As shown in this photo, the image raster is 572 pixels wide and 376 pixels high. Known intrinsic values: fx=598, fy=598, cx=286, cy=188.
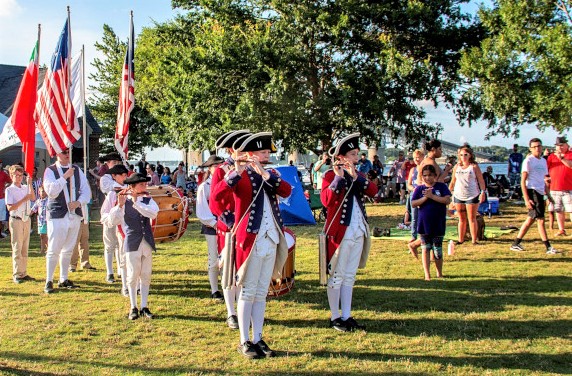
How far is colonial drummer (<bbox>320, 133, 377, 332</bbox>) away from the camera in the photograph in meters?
6.79

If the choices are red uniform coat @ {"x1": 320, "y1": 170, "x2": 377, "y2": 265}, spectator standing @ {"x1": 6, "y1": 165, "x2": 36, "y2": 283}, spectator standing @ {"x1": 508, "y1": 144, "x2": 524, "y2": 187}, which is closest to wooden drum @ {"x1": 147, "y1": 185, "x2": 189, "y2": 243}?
spectator standing @ {"x1": 6, "y1": 165, "x2": 36, "y2": 283}

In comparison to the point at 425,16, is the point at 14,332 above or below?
below

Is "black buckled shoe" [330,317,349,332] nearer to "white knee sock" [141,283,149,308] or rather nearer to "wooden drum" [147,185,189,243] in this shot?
"white knee sock" [141,283,149,308]

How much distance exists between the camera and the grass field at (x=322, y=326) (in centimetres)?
560

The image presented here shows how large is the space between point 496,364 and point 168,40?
92.9 feet

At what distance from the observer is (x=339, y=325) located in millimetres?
6730

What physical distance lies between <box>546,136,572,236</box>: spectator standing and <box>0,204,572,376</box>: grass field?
1.93 metres

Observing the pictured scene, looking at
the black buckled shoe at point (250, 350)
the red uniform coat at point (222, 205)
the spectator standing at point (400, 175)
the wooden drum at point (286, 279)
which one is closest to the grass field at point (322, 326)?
the black buckled shoe at point (250, 350)

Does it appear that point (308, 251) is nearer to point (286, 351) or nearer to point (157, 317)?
point (157, 317)

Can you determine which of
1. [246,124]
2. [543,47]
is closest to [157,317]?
[543,47]

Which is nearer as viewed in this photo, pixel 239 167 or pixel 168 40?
pixel 239 167

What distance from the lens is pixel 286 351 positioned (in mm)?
6027

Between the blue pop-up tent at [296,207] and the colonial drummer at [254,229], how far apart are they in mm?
10167

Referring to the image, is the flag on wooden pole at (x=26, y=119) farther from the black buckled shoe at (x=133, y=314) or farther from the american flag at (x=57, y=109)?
the black buckled shoe at (x=133, y=314)
